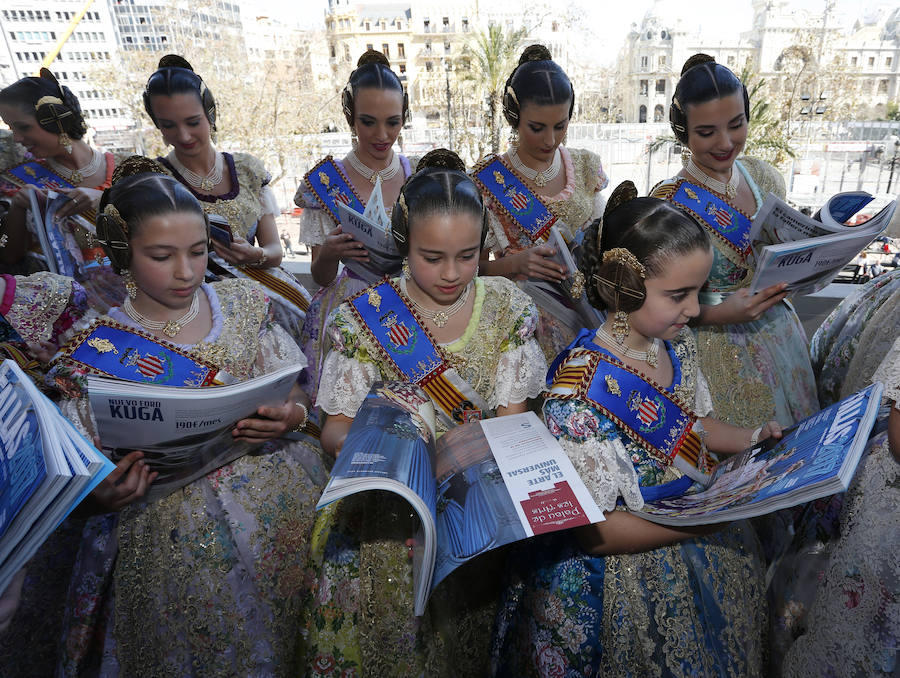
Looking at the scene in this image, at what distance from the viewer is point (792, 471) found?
929 mm

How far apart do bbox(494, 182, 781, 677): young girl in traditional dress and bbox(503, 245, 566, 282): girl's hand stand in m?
0.59

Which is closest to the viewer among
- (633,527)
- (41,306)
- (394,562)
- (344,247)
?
(633,527)

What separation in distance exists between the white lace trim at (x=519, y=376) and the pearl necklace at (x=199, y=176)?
6.10 ft

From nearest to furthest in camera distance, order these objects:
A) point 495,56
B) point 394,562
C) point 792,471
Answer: point 792,471
point 394,562
point 495,56

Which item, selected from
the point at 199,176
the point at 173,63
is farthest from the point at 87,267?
the point at 173,63

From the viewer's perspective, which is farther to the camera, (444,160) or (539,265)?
(539,265)

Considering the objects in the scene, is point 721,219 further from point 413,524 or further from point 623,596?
point 413,524

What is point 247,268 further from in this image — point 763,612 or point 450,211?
point 763,612

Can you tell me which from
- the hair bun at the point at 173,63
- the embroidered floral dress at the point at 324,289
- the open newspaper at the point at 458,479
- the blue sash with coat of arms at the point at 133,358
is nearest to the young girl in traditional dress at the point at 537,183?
the embroidered floral dress at the point at 324,289

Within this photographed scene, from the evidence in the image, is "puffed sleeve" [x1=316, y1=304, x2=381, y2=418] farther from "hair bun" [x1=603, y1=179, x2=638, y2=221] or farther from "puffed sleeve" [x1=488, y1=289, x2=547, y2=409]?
"hair bun" [x1=603, y1=179, x2=638, y2=221]

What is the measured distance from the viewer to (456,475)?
44.6 inches

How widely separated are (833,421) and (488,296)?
2.94ft

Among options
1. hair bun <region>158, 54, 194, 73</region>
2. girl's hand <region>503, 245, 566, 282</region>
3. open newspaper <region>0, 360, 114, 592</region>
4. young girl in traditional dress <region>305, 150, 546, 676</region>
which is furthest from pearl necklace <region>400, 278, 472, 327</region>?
hair bun <region>158, 54, 194, 73</region>

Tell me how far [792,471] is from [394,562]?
89 cm
